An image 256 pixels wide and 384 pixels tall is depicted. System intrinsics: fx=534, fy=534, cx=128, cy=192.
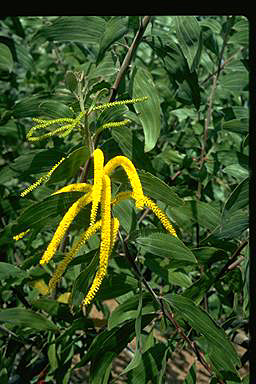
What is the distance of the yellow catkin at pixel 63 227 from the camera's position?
2.30 ft

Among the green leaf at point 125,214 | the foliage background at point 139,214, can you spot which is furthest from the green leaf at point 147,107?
the green leaf at point 125,214

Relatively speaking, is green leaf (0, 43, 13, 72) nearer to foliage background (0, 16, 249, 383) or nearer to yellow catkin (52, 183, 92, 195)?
foliage background (0, 16, 249, 383)

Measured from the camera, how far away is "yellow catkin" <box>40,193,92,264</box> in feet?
2.30

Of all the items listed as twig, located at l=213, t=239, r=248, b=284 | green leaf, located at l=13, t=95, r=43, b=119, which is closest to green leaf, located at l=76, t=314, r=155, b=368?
twig, located at l=213, t=239, r=248, b=284

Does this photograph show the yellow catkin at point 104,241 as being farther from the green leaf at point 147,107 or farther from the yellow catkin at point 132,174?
the green leaf at point 147,107

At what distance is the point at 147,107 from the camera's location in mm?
1011

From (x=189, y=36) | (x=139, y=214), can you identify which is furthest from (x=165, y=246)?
(x=139, y=214)

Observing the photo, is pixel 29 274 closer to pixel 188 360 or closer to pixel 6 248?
→ pixel 6 248

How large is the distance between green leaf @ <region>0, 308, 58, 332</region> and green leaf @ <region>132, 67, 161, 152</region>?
1.75ft

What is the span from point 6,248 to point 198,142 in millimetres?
681

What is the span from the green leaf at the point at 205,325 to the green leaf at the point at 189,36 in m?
0.46

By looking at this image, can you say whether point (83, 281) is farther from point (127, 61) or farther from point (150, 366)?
point (127, 61)

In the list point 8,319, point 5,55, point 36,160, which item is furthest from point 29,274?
point 5,55
